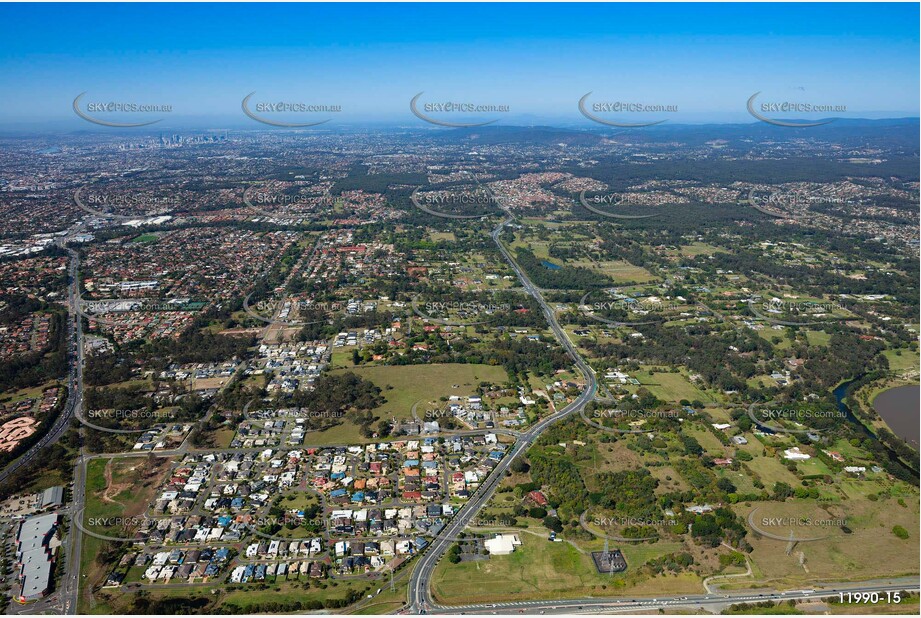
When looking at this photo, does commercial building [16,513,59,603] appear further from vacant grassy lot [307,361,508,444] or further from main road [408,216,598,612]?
main road [408,216,598,612]

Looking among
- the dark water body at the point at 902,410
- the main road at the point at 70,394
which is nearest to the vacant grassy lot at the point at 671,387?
the dark water body at the point at 902,410

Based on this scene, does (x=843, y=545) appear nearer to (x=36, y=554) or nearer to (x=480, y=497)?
(x=480, y=497)

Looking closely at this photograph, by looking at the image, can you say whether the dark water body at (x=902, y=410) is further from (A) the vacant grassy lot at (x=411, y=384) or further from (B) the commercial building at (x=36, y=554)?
(B) the commercial building at (x=36, y=554)

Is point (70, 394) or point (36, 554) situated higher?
point (70, 394)

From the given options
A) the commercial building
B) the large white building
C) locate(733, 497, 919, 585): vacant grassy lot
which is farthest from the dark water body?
the commercial building

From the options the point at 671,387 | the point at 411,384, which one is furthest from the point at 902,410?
the point at 411,384

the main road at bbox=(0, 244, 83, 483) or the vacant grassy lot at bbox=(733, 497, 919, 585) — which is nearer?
the vacant grassy lot at bbox=(733, 497, 919, 585)

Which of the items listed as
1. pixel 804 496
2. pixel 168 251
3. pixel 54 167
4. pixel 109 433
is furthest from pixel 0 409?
pixel 54 167

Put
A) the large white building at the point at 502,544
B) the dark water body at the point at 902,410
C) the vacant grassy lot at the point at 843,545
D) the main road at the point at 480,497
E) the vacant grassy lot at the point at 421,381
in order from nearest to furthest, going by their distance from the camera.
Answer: the main road at the point at 480,497 < the vacant grassy lot at the point at 843,545 < the large white building at the point at 502,544 < the dark water body at the point at 902,410 < the vacant grassy lot at the point at 421,381

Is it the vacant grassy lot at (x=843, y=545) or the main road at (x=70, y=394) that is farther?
the main road at (x=70, y=394)
